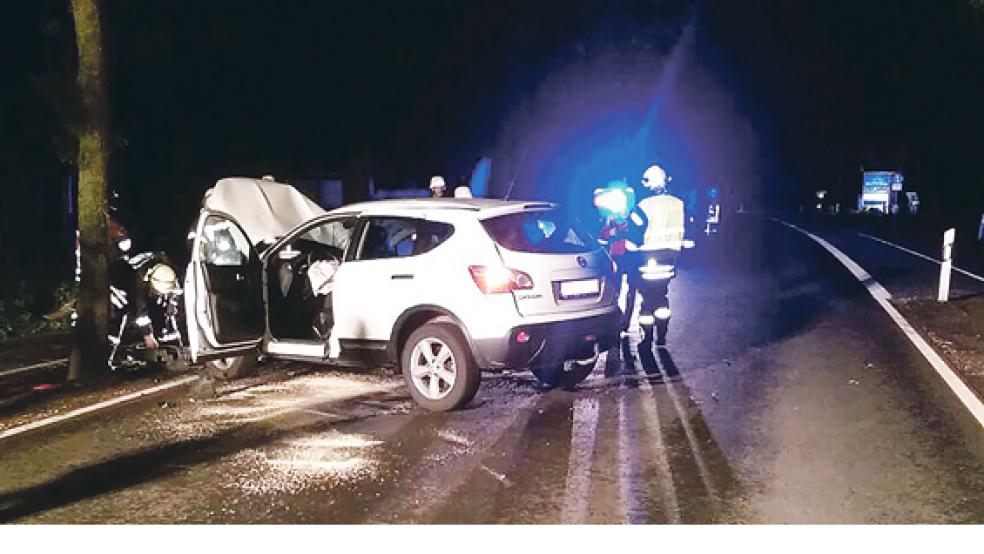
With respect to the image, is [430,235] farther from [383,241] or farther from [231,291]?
[231,291]

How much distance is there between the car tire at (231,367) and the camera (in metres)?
9.09

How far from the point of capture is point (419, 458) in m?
6.38

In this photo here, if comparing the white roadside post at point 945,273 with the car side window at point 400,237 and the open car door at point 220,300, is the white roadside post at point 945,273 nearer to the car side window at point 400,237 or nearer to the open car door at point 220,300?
the car side window at point 400,237

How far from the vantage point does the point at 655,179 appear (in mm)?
10453

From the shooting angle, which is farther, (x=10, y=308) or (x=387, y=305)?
(x=10, y=308)

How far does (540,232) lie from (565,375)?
158cm

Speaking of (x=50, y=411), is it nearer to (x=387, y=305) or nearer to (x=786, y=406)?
(x=387, y=305)

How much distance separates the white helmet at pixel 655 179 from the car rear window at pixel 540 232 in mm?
2339

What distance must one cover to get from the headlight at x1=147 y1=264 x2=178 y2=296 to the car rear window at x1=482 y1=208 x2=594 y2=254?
398 cm

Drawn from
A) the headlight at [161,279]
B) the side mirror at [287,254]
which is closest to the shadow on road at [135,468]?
the side mirror at [287,254]

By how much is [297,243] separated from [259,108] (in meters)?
14.2

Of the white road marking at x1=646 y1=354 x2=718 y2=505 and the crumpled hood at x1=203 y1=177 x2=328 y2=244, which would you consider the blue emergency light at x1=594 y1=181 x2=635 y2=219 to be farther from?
the crumpled hood at x1=203 y1=177 x2=328 y2=244

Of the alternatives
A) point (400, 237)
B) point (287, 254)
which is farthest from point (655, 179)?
point (287, 254)
